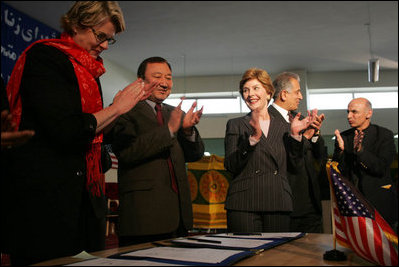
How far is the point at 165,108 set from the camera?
2043 mm

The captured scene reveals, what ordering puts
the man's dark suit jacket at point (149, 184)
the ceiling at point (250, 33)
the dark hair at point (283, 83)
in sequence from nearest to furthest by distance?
the man's dark suit jacket at point (149, 184) < the dark hair at point (283, 83) < the ceiling at point (250, 33)

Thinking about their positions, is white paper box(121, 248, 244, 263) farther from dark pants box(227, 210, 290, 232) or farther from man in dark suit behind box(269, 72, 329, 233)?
man in dark suit behind box(269, 72, 329, 233)

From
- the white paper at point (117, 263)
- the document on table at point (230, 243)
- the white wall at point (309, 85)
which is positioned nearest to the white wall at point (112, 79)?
the white wall at point (309, 85)

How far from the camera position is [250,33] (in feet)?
28.2

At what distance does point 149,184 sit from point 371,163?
5.41 feet

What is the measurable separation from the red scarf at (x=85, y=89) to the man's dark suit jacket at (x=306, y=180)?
1177 mm

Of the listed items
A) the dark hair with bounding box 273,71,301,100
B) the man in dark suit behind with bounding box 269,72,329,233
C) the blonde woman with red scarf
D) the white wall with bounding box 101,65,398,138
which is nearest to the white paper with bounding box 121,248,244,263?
the blonde woman with red scarf

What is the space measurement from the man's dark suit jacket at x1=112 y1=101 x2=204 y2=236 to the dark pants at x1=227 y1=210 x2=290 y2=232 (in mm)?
328

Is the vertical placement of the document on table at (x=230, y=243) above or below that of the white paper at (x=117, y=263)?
below

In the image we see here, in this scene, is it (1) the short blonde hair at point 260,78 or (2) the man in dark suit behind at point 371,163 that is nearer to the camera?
(1) the short blonde hair at point 260,78

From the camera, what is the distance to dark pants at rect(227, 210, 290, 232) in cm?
200

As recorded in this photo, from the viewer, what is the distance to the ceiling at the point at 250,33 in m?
7.31

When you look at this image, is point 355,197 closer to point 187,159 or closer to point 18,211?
point 18,211

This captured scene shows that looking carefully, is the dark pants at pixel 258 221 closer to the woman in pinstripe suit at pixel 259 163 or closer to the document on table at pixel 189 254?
the woman in pinstripe suit at pixel 259 163
